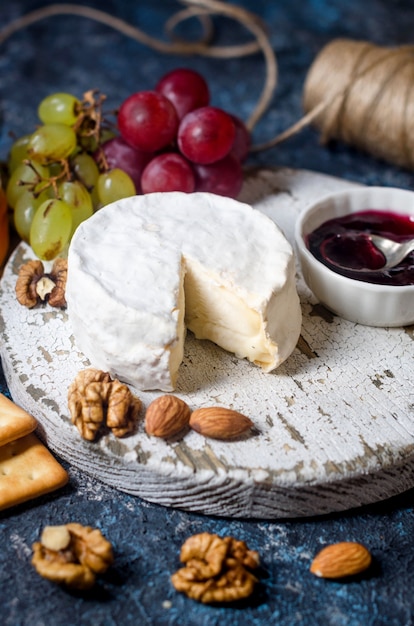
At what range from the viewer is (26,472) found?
56.2 inches

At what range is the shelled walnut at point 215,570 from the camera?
1.24 m

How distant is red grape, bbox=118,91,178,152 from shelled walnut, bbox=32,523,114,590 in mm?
970

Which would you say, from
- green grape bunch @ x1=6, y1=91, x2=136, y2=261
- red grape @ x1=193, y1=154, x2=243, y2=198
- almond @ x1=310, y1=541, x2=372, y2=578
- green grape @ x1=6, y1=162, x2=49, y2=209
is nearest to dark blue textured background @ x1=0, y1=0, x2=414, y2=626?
almond @ x1=310, y1=541, x2=372, y2=578

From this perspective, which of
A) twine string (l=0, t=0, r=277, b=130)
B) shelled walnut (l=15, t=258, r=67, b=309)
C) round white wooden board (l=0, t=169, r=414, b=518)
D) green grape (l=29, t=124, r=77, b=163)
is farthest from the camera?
twine string (l=0, t=0, r=277, b=130)

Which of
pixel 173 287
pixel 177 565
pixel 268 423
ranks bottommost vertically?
pixel 177 565

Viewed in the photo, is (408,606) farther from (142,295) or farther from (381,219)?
(381,219)

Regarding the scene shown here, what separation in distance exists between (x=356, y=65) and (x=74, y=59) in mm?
1147

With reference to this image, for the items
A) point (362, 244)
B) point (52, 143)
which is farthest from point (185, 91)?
point (362, 244)

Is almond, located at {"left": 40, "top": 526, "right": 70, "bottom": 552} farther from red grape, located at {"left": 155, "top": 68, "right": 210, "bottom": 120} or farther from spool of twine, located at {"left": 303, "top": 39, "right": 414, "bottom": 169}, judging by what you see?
spool of twine, located at {"left": 303, "top": 39, "right": 414, "bottom": 169}

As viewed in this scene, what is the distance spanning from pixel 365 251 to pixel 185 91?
25.8 inches

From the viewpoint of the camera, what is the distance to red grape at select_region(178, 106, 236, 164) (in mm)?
1846

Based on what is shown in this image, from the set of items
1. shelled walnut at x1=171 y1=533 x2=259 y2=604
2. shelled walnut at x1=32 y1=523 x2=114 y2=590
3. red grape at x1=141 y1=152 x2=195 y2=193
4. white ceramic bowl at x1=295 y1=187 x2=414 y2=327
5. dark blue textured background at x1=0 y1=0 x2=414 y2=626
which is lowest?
dark blue textured background at x1=0 y1=0 x2=414 y2=626

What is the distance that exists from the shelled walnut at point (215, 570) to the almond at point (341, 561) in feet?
0.35

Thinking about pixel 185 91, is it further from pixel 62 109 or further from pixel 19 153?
pixel 19 153
